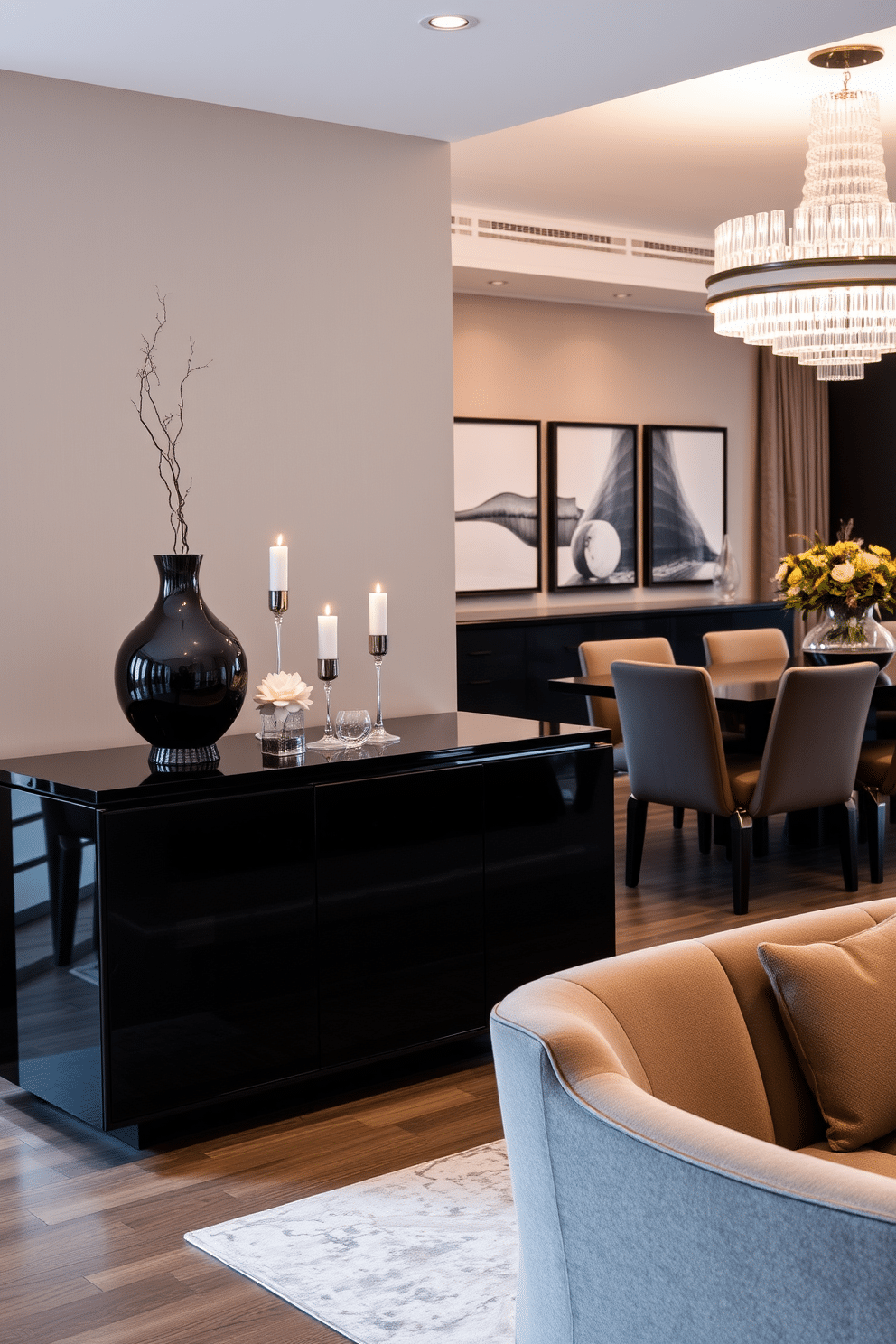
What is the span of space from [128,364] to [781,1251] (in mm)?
2749

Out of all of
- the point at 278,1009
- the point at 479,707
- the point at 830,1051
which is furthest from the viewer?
the point at 479,707

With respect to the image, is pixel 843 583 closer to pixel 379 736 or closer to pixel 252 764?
pixel 379 736

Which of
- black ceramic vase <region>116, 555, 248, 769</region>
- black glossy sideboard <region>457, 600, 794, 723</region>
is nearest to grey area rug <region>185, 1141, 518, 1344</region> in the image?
black ceramic vase <region>116, 555, 248, 769</region>

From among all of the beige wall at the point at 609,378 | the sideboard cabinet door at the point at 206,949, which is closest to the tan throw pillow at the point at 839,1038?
the sideboard cabinet door at the point at 206,949

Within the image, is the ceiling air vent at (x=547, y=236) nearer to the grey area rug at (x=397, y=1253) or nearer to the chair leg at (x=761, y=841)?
the chair leg at (x=761, y=841)

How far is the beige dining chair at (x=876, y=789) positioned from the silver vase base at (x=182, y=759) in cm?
298

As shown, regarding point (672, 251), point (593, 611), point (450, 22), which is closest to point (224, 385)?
point (450, 22)

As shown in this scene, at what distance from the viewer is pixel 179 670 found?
3131mm

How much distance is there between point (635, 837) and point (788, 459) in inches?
172

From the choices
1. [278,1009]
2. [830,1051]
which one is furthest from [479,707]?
[830,1051]

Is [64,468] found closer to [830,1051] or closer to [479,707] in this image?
[830,1051]

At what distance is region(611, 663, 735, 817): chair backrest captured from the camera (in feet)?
15.9

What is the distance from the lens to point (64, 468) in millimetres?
3387

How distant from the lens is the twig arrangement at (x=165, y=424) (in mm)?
3510
